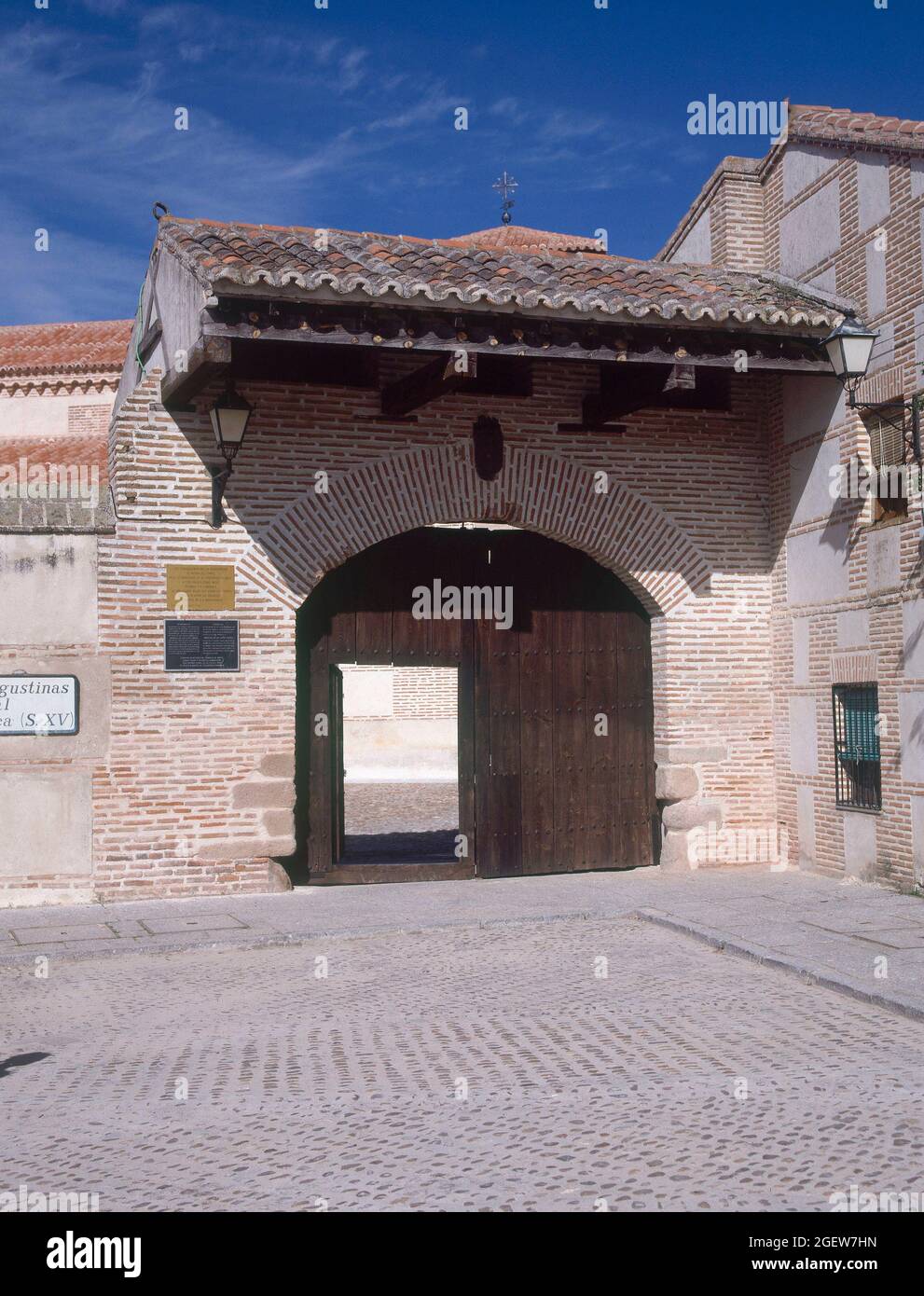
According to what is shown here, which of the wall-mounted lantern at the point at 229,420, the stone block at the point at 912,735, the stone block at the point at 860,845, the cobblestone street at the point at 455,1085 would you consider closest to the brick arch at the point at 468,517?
the wall-mounted lantern at the point at 229,420

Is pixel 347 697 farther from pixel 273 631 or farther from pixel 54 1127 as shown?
pixel 54 1127

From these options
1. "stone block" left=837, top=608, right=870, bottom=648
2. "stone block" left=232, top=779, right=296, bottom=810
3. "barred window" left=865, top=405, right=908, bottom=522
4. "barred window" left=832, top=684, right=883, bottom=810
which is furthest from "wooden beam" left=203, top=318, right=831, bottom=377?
"stone block" left=232, top=779, right=296, bottom=810

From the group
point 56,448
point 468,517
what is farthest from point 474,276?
point 56,448

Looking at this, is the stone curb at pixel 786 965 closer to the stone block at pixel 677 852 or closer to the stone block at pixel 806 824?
the stone block at pixel 677 852

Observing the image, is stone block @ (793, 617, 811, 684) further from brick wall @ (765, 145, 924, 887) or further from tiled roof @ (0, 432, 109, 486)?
tiled roof @ (0, 432, 109, 486)

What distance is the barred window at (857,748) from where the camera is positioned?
1036 cm

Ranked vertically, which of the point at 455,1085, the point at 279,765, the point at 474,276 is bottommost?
the point at 455,1085

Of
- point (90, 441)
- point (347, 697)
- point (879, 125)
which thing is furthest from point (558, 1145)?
point (347, 697)

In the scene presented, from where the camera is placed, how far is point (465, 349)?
9.34 metres

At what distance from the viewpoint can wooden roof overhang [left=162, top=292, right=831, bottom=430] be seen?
9.05m

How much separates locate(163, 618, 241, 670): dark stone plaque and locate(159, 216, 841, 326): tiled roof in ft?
8.83

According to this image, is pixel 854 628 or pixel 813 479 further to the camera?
pixel 813 479

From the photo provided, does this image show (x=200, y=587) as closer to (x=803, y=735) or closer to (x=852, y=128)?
(x=803, y=735)

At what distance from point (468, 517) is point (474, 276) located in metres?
1.95
